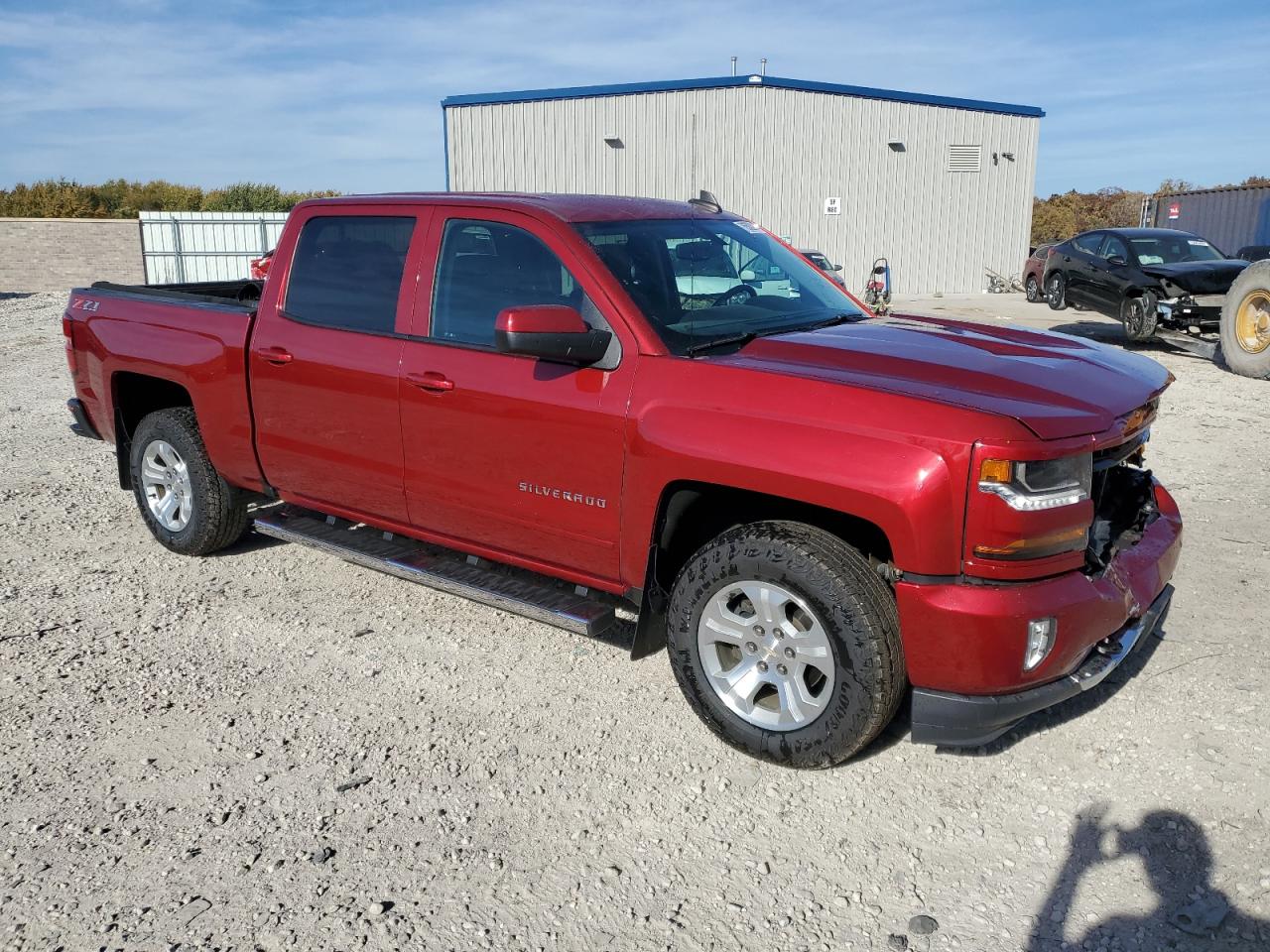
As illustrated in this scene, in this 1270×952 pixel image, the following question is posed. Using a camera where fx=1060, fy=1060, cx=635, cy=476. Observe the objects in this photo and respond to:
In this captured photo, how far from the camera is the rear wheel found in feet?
45.1

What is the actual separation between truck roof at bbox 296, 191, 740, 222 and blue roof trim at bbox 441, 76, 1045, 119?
23.2 m

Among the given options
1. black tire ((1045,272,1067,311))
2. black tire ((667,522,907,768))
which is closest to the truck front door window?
black tire ((667,522,907,768))

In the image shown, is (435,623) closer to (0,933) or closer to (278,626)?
(278,626)

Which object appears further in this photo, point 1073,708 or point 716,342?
point 1073,708

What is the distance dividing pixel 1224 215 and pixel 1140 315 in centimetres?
2370

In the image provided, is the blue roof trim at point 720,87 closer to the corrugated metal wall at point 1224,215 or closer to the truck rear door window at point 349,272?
the corrugated metal wall at point 1224,215

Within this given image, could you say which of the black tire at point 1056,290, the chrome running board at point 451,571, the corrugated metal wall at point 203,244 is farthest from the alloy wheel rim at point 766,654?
the corrugated metal wall at point 203,244

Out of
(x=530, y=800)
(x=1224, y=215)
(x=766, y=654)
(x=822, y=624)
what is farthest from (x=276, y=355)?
(x=1224, y=215)

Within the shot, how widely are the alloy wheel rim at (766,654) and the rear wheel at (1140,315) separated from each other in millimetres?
12117

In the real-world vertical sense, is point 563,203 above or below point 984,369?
above

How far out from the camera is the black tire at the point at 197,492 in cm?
545

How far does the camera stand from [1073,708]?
4.00 meters

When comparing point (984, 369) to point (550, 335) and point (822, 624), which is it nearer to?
point (822, 624)

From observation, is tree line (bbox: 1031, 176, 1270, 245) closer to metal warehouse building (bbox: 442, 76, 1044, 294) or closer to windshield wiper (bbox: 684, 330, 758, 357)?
metal warehouse building (bbox: 442, 76, 1044, 294)
